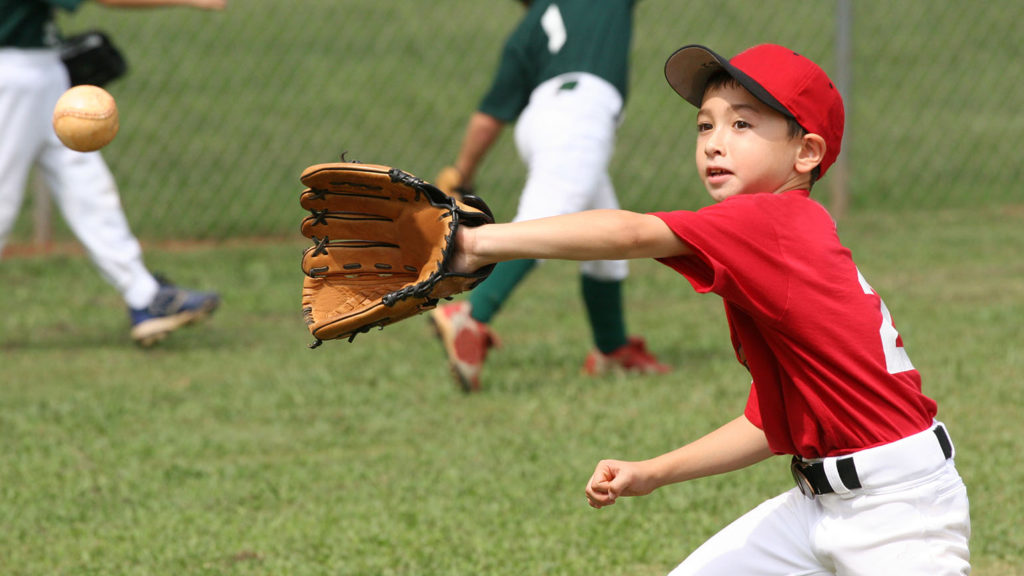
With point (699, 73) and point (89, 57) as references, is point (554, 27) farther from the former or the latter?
point (699, 73)

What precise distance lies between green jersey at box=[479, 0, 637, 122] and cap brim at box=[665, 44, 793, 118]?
9.50 feet

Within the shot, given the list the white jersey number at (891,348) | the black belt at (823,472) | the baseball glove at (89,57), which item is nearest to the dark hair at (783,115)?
the white jersey number at (891,348)

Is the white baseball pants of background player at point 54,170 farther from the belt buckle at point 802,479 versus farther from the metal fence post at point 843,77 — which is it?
the metal fence post at point 843,77

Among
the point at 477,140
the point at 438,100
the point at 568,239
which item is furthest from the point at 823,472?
the point at 438,100

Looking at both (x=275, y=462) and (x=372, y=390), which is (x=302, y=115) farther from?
(x=275, y=462)

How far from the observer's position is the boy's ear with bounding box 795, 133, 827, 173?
2424 mm

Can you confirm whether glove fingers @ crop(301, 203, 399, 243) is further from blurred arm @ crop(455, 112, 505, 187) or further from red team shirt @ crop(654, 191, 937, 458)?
blurred arm @ crop(455, 112, 505, 187)

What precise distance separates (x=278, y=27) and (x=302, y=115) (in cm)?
85

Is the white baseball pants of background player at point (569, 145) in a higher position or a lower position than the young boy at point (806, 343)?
lower

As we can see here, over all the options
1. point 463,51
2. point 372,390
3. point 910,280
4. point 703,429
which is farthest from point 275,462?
point 463,51

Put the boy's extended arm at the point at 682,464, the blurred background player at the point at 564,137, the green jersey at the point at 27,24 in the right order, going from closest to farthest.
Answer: the boy's extended arm at the point at 682,464 → the blurred background player at the point at 564,137 → the green jersey at the point at 27,24

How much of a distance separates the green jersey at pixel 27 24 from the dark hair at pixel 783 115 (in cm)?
405

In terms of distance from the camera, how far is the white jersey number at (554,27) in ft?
18.1

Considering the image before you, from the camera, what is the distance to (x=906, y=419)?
7.79ft
